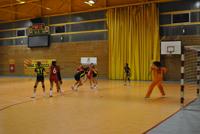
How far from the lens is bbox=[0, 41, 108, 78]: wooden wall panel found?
28108 millimetres

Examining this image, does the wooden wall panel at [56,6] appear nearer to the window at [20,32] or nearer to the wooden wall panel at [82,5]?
the wooden wall panel at [82,5]

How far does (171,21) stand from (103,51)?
24.3ft

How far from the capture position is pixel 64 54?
1207 inches

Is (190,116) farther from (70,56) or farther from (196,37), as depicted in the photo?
(70,56)

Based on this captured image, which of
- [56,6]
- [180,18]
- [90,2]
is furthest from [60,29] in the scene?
[180,18]

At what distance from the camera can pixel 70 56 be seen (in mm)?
30219

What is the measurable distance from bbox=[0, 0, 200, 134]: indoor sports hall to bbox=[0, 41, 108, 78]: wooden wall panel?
0.11m

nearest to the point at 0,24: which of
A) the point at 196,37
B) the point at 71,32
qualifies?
the point at 71,32

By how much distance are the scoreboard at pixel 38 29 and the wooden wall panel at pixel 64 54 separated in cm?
181

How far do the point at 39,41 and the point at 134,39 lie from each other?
39.3ft

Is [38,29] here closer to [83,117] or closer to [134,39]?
[134,39]

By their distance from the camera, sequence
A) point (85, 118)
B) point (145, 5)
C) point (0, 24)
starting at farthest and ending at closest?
point (0, 24) < point (145, 5) < point (85, 118)

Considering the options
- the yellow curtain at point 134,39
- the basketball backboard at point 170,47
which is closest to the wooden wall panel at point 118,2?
→ the yellow curtain at point 134,39

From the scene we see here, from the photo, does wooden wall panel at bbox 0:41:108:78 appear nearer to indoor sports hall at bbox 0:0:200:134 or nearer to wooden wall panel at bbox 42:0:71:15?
indoor sports hall at bbox 0:0:200:134
